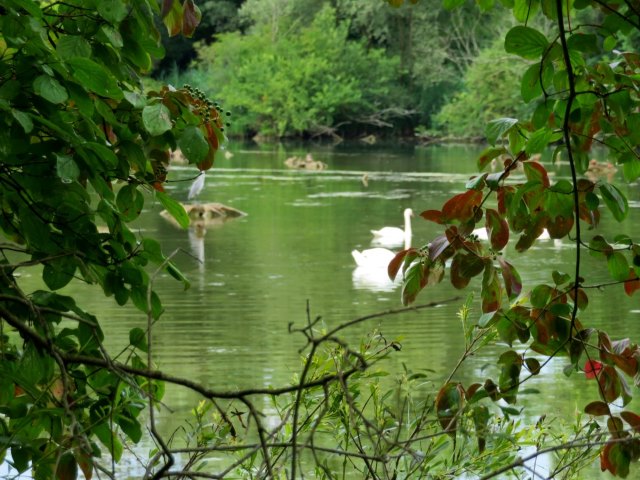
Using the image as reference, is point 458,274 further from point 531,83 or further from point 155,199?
point 155,199

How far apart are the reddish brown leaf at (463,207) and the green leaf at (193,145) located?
415 mm

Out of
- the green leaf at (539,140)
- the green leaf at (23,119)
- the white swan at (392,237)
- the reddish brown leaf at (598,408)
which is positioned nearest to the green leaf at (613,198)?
the green leaf at (539,140)

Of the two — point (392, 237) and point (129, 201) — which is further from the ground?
point (129, 201)

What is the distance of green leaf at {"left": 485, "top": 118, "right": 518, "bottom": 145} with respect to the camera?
76.7 inches

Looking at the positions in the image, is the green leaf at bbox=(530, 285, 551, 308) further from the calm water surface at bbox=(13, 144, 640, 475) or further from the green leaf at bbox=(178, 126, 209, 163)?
→ the green leaf at bbox=(178, 126, 209, 163)

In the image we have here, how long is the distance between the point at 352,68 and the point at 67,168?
149ft

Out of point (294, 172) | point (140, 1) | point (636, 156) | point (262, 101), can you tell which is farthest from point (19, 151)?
point (262, 101)

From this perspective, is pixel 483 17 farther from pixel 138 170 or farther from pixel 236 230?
pixel 138 170

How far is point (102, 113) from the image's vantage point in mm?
2098

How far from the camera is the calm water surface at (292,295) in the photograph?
816cm

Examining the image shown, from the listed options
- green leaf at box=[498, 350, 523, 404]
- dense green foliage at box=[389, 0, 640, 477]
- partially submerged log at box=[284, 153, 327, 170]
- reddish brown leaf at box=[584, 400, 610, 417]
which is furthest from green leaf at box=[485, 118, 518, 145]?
partially submerged log at box=[284, 153, 327, 170]

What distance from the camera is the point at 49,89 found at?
5.83 ft

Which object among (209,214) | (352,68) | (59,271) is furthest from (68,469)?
(352,68)

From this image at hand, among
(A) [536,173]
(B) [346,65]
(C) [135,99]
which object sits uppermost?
(B) [346,65]
